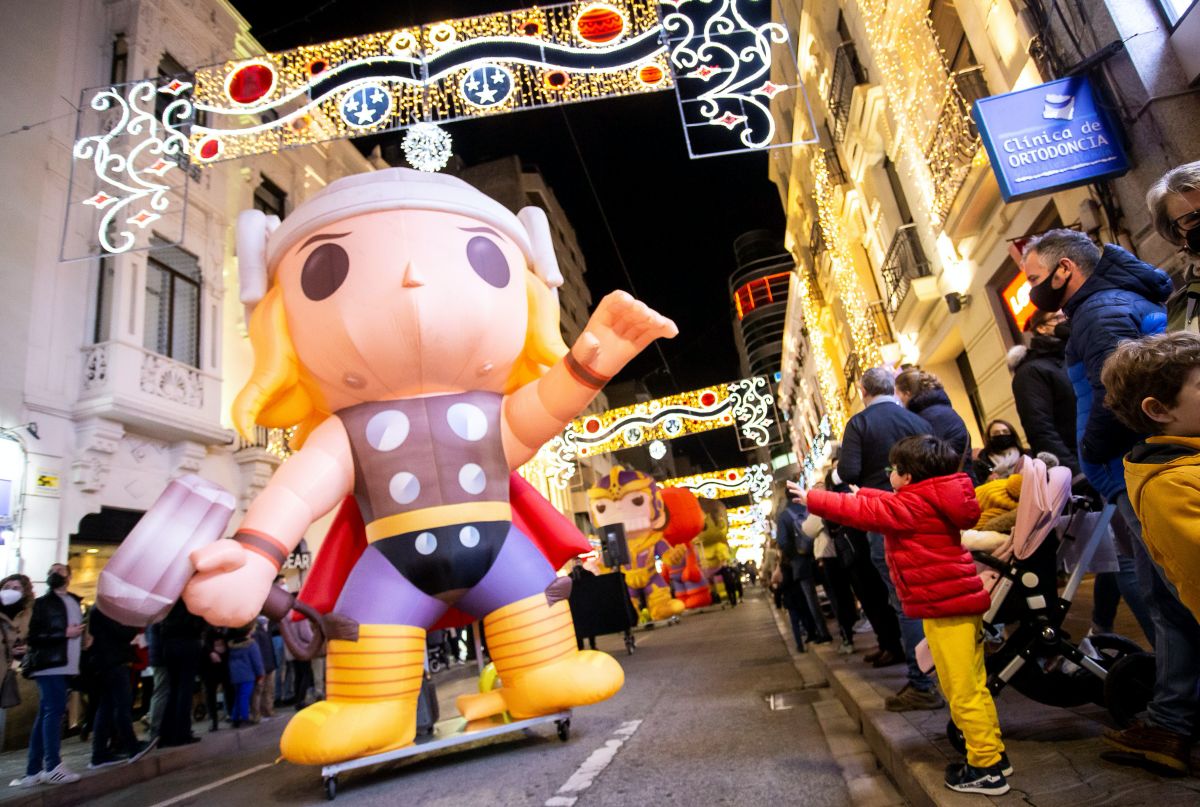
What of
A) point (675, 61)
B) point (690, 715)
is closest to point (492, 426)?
point (690, 715)

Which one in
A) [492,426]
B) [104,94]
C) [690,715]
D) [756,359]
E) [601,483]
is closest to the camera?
[492,426]

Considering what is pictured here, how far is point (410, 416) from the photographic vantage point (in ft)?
13.7

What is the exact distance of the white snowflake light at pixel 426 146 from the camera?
637 centimetres

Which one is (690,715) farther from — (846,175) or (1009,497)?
(846,175)

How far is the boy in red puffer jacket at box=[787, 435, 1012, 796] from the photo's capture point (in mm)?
2590

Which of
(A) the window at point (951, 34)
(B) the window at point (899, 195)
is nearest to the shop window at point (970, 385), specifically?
(B) the window at point (899, 195)

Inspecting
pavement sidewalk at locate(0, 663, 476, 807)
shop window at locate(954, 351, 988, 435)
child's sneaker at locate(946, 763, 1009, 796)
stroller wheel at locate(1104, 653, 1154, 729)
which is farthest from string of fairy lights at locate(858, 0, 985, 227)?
pavement sidewalk at locate(0, 663, 476, 807)

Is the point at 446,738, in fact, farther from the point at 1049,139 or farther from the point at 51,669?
the point at 1049,139

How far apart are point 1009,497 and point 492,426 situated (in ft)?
8.65

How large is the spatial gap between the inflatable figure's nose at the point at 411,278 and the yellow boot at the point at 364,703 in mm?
1762

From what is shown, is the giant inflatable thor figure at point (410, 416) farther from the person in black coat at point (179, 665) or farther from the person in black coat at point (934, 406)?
the person in black coat at point (179, 665)

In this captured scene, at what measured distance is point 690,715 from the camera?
5.00m

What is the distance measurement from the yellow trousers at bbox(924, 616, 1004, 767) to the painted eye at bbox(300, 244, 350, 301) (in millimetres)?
3263

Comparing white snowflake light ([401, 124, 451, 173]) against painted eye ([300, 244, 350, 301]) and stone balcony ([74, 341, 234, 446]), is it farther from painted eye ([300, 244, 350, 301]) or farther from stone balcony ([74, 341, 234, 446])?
stone balcony ([74, 341, 234, 446])
